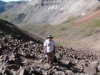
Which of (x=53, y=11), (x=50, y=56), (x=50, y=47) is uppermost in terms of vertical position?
(x=53, y=11)

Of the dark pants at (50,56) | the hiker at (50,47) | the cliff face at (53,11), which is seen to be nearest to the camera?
the hiker at (50,47)

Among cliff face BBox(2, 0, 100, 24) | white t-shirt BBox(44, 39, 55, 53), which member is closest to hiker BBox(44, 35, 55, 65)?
white t-shirt BBox(44, 39, 55, 53)

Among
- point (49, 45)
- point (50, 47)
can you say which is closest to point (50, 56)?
point (50, 47)

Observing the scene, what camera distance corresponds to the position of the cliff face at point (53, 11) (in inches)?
5763

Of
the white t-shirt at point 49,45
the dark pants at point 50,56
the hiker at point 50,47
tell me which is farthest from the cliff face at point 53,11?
the white t-shirt at point 49,45

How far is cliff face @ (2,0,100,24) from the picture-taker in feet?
480

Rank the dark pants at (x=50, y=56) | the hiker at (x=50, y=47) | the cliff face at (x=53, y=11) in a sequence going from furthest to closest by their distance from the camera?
the cliff face at (x=53, y=11) < the dark pants at (x=50, y=56) < the hiker at (x=50, y=47)

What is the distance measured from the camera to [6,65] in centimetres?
1908

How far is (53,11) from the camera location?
557 feet

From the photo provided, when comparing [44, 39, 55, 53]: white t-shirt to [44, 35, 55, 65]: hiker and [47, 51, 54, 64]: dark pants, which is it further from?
[47, 51, 54, 64]: dark pants

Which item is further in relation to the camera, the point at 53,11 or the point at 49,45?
the point at 53,11

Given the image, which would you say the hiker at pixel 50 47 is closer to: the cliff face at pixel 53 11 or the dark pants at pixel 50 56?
the dark pants at pixel 50 56

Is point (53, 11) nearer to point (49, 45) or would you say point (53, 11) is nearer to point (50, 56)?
point (50, 56)

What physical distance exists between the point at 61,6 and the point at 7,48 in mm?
147316
